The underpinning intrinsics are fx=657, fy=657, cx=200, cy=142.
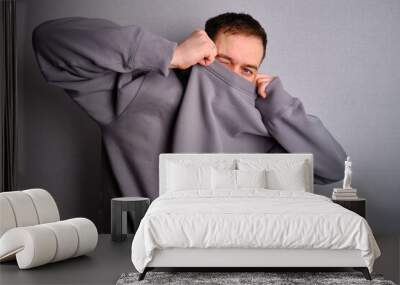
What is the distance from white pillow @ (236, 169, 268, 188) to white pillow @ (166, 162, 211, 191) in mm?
296

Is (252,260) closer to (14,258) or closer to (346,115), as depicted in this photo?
(14,258)

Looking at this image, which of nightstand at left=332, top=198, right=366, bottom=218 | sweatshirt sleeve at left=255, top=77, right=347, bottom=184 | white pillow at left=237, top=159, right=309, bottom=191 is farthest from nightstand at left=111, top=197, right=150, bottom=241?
nightstand at left=332, top=198, right=366, bottom=218

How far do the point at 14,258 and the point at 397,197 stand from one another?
382 centimetres

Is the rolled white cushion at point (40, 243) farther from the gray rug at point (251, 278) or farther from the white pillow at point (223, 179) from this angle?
the white pillow at point (223, 179)

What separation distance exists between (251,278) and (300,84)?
2673 millimetres

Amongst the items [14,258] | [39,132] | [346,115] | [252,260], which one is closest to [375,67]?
[346,115]

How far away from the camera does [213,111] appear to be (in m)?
6.52

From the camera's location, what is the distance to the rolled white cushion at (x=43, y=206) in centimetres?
529

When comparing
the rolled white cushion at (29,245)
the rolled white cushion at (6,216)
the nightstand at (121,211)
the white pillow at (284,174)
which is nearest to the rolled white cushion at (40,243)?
the rolled white cushion at (29,245)

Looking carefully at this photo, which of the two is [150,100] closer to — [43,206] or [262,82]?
[262,82]

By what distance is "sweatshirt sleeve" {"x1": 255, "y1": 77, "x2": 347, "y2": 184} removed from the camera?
259 inches

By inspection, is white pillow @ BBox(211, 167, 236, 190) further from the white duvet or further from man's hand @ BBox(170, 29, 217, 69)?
the white duvet

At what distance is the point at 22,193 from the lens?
5281mm

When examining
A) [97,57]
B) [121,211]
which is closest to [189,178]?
[121,211]
